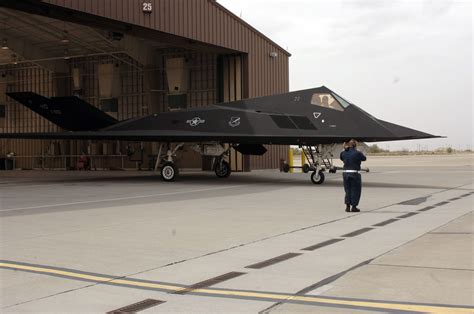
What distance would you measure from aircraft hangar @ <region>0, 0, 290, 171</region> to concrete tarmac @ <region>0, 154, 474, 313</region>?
38.6ft

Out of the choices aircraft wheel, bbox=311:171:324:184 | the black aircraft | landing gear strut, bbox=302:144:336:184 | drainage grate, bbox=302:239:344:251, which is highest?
the black aircraft

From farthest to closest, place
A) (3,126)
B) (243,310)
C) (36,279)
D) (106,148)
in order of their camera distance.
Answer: (3,126) < (106,148) < (36,279) < (243,310)

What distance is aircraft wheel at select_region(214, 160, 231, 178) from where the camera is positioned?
22250 millimetres

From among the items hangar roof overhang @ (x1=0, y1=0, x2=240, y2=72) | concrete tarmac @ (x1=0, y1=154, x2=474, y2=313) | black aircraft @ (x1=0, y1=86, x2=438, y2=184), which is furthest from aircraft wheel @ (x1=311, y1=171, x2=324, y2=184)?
hangar roof overhang @ (x1=0, y1=0, x2=240, y2=72)

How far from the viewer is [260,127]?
59.1 feet

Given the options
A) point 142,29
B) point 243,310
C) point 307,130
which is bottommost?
point 243,310

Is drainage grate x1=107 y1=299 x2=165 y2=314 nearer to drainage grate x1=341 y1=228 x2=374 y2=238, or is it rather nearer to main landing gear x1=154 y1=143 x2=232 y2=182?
drainage grate x1=341 y1=228 x2=374 y2=238

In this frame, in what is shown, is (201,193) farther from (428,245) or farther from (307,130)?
(428,245)

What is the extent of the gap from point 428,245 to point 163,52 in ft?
97.2

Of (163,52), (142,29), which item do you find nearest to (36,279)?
(142,29)

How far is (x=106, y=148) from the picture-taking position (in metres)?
Result: 36.3

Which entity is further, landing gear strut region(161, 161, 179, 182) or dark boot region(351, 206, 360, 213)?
landing gear strut region(161, 161, 179, 182)

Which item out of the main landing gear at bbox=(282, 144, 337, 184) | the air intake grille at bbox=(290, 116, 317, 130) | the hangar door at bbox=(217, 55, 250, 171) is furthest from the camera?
the hangar door at bbox=(217, 55, 250, 171)

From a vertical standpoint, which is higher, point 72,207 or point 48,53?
point 48,53
